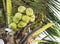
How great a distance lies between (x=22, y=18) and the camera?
28.1 inches

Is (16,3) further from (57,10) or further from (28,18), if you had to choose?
(57,10)

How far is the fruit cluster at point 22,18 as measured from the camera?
0.71 meters

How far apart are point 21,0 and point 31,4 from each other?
0.20ft

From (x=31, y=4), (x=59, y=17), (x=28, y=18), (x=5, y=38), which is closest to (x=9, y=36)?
(x=5, y=38)

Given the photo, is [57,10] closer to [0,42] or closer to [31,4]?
[31,4]

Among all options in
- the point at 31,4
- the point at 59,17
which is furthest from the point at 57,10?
the point at 31,4

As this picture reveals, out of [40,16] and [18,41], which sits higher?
[40,16]

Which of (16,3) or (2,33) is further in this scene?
(16,3)

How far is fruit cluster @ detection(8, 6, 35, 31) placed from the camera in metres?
0.71

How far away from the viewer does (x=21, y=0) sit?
809 millimetres

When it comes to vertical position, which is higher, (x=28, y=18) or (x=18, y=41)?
(x=28, y=18)

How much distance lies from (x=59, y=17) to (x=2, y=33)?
0.37m

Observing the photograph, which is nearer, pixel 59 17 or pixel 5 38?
pixel 5 38

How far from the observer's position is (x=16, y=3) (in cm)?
81
